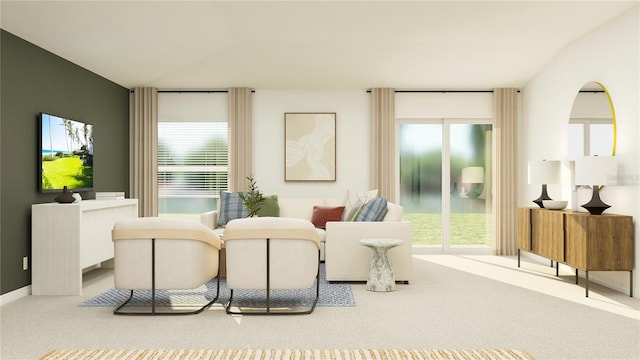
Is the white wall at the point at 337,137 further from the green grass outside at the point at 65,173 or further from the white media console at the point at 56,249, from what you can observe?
the white media console at the point at 56,249

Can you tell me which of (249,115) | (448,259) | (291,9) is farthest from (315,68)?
(448,259)

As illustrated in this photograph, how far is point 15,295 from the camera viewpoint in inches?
212

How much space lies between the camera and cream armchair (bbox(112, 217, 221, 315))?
4578 mm

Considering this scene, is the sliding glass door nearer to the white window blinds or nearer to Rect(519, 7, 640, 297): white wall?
Rect(519, 7, 640, 297): white wall

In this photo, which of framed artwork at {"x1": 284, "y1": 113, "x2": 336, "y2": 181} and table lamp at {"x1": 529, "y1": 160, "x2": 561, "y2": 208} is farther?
framed artwork at {"x1": 284, "y1": 113, "x2": 336, "y2": 181}

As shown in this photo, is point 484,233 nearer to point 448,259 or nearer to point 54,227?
point 448,259

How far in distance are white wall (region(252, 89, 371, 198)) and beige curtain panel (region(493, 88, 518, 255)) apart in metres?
1.98

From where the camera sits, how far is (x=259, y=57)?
7.63m

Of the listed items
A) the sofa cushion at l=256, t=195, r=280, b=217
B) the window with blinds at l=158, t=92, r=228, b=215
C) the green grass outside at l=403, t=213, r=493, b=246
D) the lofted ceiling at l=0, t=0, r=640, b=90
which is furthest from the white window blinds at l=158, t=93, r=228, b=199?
the green grass outside at l=403, t=213, r=493, b=246

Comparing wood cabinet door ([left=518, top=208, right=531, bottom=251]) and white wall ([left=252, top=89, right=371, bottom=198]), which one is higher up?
white wall ([left=252, top=89, right=371, bottom=198])

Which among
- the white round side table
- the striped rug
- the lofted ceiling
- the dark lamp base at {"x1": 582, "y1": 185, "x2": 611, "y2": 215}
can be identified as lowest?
the striped rug

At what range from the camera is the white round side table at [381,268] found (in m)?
5.70

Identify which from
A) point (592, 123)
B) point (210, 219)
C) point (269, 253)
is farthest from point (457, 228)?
point (269, 253)

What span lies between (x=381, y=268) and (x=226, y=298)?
5.04 feet
